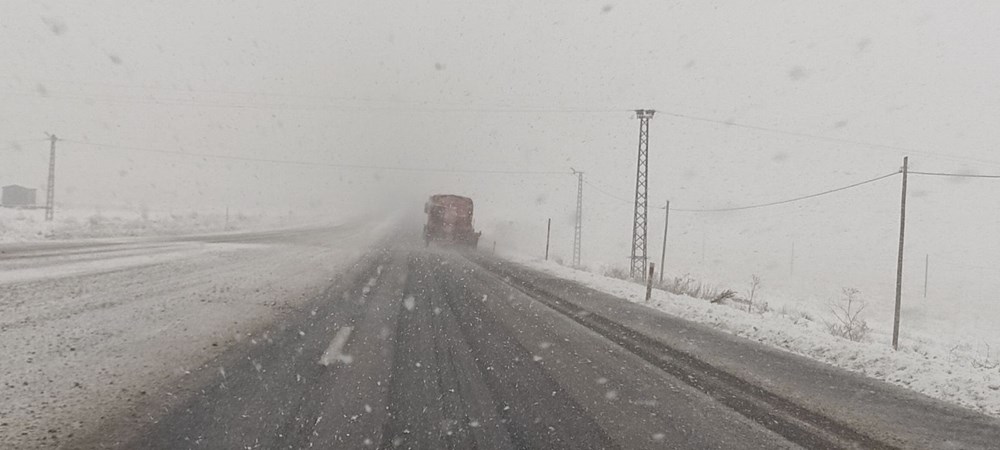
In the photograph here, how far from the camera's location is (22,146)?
9806 cm

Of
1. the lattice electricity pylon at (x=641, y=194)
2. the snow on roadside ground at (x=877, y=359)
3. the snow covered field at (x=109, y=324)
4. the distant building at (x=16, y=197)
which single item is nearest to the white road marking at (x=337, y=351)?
the snow covered field at (x=109, y=324)

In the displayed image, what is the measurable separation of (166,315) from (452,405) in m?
5.26

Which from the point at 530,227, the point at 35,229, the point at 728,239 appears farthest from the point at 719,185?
the point at 35,229

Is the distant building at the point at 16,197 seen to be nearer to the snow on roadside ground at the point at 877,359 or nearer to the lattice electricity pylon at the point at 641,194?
the lattice electricity pylon at the point at 641,194

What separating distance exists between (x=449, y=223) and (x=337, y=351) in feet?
77.0

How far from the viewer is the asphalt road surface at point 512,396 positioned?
3301mm

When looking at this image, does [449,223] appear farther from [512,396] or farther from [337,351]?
[512,396]

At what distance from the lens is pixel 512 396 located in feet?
13.6

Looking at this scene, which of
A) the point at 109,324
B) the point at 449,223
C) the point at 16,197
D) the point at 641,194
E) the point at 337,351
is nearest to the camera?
the point at 337,351

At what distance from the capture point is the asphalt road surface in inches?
130

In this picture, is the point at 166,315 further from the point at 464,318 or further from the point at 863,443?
the point at 863,443

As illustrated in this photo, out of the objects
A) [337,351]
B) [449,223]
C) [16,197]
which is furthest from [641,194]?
[16,197]

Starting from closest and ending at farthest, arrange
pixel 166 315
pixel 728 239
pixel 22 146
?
pixel 166 315
pixel 728 239
pixel 22 146

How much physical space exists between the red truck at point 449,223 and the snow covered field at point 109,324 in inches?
614
